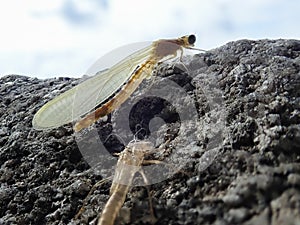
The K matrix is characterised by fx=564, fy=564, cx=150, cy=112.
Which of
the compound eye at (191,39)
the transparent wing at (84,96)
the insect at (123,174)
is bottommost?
the insect at (123,174)

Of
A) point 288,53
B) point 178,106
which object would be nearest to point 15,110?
point 178,106

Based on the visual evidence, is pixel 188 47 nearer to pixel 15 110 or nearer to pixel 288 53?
pixel 288 53

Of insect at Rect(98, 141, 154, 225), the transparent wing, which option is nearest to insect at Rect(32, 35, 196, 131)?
the transparent wing

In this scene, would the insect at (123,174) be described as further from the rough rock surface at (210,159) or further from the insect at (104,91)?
the insect at (104,91)

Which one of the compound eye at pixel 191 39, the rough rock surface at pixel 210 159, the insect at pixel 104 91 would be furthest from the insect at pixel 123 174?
the compound eye at pixel 191 39

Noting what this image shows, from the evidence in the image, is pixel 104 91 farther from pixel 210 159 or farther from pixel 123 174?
pixel 210 159

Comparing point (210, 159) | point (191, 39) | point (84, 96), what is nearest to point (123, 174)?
point (210, 159)
